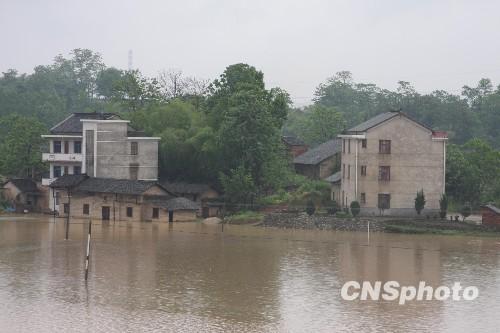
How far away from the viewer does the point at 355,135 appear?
69875 mm

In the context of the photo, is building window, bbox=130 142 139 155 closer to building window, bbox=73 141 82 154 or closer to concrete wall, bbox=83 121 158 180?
concrete wall, bbox=83 121 158 180

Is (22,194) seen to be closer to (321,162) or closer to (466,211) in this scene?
(321,162)

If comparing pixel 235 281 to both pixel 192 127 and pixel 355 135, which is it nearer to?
pixel 355 135

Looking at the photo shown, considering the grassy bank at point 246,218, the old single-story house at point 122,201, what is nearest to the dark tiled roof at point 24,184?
the old single-story house at point 122,201

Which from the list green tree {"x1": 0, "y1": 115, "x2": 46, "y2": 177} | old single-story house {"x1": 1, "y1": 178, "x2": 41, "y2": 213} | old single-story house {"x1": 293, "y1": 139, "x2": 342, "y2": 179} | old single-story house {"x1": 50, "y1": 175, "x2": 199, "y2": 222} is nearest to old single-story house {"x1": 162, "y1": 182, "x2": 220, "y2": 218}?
old single-story house {"x1": 50, "y1": 175, "x2": 199, "y2": 222}

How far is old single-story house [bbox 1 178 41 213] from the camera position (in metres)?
79.6

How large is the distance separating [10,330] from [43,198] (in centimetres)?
4984

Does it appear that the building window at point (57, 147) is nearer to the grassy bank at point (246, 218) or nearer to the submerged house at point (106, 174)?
the submerged house at point (106, 174)

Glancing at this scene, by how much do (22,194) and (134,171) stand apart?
12279mm

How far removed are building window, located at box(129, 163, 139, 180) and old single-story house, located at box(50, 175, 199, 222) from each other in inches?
109

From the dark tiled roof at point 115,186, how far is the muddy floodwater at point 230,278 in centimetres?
495

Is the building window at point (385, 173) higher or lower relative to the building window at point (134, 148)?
lower

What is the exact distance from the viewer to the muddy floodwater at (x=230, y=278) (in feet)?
110

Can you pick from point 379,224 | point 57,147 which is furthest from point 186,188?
point 379,224
